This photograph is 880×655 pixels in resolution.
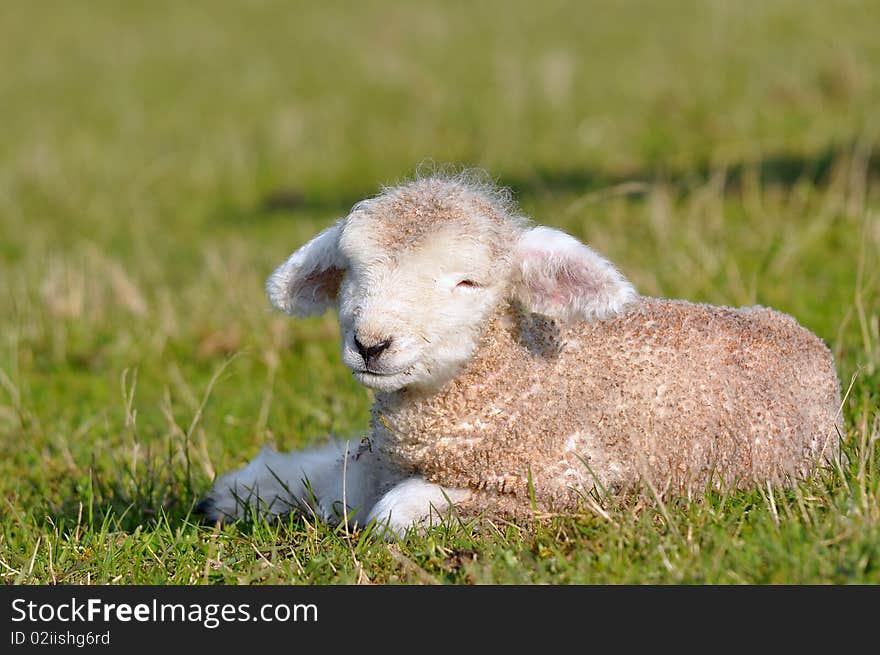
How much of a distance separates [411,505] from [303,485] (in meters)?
0.86

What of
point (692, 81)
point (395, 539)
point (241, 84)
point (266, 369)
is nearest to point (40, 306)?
point (266, 369)

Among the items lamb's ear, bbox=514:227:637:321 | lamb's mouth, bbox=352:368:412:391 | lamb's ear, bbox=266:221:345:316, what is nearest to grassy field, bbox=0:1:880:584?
lamb's mouth, bbox=352:368:412:391

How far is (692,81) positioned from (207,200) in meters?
5.51

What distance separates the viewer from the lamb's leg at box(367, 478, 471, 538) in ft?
14.4

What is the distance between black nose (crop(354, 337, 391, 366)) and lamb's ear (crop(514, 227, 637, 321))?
2.14ft

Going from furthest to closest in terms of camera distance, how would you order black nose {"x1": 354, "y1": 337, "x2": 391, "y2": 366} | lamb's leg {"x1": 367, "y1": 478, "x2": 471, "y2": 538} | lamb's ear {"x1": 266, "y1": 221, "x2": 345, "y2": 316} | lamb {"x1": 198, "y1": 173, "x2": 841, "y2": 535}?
lamb's ear {"x1": 266, "y1": 221, "x2": 345, "y2": 316} < lamb's leg {"x1": 367, "y1": 478, "x2": 471, "y2": 538} < lamb {"x1": 198, "y1": 173, "x2": 841, "y2": 535} < black nose {"x1": 354, "y1": 337, "x2": 391, "y2": 366}

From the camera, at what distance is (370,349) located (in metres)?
4.03

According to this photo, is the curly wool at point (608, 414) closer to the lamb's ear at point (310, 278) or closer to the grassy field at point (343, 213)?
the grassy field at point (343, 213)

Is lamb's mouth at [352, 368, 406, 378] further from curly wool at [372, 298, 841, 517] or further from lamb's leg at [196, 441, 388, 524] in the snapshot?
lamb's leg at [196, 441, 388, 524]

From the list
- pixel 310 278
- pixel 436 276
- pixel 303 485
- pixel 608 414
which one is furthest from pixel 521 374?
pixel 303 485

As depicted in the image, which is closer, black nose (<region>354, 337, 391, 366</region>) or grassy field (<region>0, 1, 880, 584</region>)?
black nose (<region>354, 337, 391, 366</region>)

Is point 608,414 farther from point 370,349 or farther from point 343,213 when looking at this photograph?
point 343,213

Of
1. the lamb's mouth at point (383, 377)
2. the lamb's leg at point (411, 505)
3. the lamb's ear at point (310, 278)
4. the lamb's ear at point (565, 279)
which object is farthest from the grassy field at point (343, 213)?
the lamb's ear at point (310, 278)
